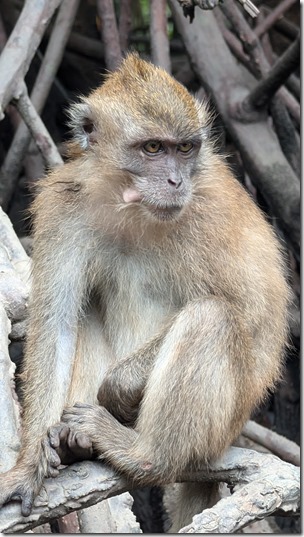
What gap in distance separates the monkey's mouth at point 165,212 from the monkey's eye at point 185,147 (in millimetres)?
256

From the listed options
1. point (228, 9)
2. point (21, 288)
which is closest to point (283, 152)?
point (228, 9)

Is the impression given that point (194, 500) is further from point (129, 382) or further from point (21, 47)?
point (21, 47)

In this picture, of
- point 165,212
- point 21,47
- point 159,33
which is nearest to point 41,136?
point 21,47

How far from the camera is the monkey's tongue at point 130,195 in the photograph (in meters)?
4.37

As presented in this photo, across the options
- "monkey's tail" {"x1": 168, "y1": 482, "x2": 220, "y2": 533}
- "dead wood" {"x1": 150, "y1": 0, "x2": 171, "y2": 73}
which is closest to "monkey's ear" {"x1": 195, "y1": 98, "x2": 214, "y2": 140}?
"monkey's tail" {"x1": 168, "y1": 482, "x2": 220, "y2": 533}

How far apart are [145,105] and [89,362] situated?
116 centimetres

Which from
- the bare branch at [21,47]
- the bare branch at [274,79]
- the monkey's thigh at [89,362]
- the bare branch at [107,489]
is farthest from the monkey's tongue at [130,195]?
the bare branch at [274,79]

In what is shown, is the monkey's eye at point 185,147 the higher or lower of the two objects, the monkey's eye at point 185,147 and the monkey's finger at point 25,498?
the higher

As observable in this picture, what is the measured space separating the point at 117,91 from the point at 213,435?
150 cm

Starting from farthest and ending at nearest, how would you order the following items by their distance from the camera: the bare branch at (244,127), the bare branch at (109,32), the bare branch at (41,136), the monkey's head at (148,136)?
the bare branch at (109,32), the bare branch at (244,127), the bare branch at (41,136), the monkey's head at (148,136)

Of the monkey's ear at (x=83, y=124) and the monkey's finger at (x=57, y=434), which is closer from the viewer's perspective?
the monkey's finger at (x=57, y=434)

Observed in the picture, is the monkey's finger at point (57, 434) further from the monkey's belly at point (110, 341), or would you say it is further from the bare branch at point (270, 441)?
the bare branch at point (270, 441)

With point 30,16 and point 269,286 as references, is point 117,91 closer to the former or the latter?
point 269,286

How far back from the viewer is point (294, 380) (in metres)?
7.81
